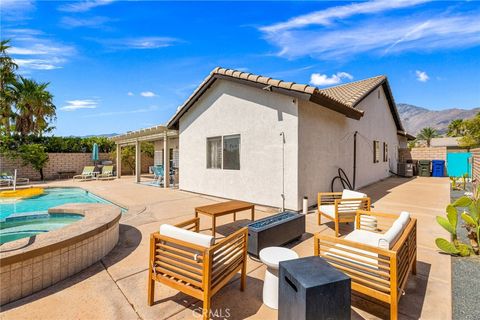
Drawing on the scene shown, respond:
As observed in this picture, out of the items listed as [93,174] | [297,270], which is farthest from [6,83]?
[297,270]

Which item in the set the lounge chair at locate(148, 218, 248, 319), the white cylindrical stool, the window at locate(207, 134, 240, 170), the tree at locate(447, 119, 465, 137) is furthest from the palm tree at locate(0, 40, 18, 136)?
the tree at locate(447, 119, 465, 137)

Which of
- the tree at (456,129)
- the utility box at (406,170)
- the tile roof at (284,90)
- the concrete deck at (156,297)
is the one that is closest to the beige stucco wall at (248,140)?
the tile roof at (284,90)

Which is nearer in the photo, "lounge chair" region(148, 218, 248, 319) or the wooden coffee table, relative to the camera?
"lounge chair" region(148, 218, 248, 319)

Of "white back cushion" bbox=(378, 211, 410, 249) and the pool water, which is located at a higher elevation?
"white back cushion" bbox=(378, 211, 410, 249)

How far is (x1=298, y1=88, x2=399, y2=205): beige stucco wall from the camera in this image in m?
7.64

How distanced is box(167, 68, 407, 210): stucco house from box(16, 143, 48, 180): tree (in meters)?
12.2

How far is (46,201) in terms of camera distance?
35.8ft

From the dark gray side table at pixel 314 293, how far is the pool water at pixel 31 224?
5.63m

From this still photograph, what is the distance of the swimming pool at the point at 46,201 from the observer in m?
9.18

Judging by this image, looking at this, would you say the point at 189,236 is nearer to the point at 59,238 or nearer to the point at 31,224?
the point at 59,238

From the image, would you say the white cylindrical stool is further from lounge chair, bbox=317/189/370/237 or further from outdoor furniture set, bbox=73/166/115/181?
outdoor furniture set, bbox=73/166/115/181

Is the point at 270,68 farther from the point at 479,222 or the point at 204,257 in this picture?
the point at 204,257

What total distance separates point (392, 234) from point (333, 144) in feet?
22.9

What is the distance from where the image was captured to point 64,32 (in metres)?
8.55
